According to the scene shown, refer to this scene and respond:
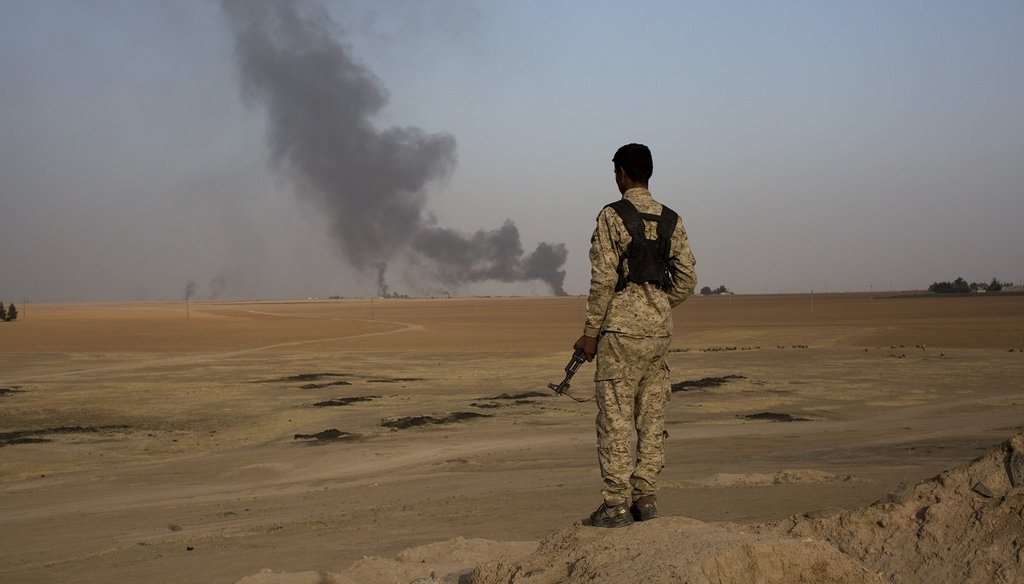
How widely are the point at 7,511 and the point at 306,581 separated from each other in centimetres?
578

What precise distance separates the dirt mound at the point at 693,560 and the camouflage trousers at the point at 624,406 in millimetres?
683

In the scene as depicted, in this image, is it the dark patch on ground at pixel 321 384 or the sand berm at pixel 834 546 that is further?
the dark patch on ground at pixel 321 384

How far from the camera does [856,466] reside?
11055mm

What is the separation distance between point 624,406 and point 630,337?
426 millimetres

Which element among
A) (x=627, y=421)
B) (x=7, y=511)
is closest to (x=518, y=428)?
(x=7, y=511)

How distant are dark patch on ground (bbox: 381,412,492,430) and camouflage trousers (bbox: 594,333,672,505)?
11.1 meters

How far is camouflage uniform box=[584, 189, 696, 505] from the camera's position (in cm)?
622

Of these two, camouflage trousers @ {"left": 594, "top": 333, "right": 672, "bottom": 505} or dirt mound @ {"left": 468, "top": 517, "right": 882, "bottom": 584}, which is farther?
camouflage trousers @ {"left": 594, "top": 333, "right": 672, "bottom": 505}

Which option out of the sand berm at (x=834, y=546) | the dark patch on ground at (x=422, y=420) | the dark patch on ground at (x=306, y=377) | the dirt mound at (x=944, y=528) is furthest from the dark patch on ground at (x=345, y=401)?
the dirt mound at (x=944, y=528)

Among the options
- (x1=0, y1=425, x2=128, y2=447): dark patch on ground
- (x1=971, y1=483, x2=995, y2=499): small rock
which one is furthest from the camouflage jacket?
(x1=0, y1=425, x2=128, y2=447): dark patch on ground

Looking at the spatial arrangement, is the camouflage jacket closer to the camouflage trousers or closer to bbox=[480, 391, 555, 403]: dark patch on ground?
the camouflage trousers

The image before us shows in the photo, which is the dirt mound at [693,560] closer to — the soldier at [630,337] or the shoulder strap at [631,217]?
the soldier at [630,337]

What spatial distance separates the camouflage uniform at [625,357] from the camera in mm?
6223

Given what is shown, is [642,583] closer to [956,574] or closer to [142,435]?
[956,574]
